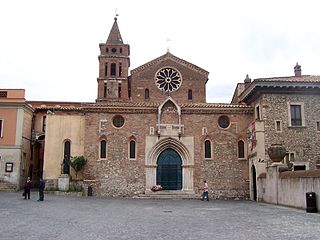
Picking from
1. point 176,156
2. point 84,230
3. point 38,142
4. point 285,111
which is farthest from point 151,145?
point 84,230

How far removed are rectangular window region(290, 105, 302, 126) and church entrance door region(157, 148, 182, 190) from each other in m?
9.71

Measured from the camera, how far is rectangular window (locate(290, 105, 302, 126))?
28.0 metres

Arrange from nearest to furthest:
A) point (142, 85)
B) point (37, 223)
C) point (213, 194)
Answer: point (37, 223), point (213, 194), point (142, 85)

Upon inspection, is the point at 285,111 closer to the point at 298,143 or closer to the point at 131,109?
the point at 298,143

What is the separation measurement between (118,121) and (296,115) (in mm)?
14386

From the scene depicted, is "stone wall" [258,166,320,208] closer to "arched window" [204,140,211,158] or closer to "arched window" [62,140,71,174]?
"arched window" [204,140,211,158]

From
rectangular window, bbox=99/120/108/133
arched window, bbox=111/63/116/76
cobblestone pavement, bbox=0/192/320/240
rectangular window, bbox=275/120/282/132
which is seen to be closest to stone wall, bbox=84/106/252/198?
rectangular window, bbox=99/120/108/133

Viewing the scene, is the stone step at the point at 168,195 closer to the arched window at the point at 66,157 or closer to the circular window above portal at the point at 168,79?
the arched window at the point at 66,157

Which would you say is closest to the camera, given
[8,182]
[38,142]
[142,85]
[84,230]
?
[84,230]

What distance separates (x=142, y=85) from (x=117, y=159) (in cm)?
1520

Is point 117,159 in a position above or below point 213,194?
above

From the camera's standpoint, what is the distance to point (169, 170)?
101ft

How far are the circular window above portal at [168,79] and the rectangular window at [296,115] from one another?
17654 millimetres

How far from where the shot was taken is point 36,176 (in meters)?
40.1
